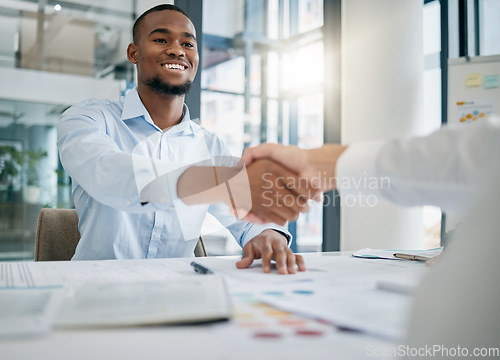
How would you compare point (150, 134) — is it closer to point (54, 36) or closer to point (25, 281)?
point (25, 281)

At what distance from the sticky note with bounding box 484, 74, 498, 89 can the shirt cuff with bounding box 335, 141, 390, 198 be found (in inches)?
110

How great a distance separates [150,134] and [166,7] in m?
0.60

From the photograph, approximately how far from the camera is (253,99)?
6.22m

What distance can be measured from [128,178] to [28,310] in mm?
574

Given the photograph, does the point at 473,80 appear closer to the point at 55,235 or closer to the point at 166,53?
the point at 166,53

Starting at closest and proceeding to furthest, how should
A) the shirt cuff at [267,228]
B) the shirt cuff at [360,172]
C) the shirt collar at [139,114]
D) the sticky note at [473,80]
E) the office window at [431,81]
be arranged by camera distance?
the shirt cuff at [360,172], the shirt cuff at [267,228], the shirt collar at [139,114], the sticky note at [473,80], the office window at [431,81]

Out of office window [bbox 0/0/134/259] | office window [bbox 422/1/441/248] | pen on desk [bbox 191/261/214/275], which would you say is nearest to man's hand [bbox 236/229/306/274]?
pen on desk [bbox 191/261/214/275]

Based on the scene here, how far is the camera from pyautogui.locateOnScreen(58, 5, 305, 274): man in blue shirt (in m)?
1.11

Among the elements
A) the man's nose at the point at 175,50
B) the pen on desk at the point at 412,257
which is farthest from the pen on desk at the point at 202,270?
the man's nose at the point at 175,50

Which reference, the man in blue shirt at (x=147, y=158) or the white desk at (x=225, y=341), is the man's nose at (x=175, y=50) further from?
the white desk at (x=225, y=341)

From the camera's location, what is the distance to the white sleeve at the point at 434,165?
1.81 feet

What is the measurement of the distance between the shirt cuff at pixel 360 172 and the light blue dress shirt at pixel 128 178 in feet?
1.52

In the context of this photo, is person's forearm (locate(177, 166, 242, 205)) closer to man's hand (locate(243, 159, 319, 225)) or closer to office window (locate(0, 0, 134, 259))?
man's hand (locate(243, 159, 319, 225))

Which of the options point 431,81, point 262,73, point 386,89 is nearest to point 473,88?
point 386,89
